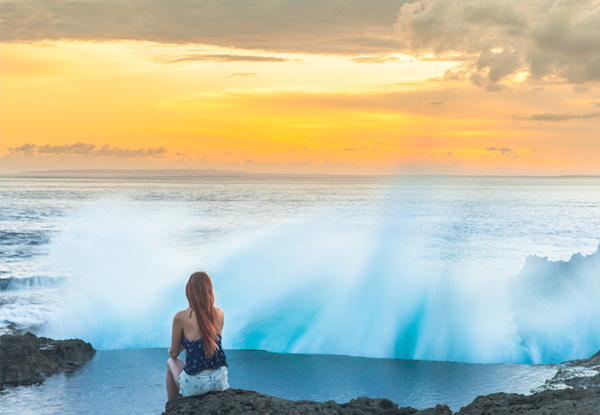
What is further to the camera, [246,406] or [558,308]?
[558,308]

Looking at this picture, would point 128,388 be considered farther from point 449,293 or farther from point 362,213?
point 362,213

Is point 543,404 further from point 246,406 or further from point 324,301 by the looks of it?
point 324,301

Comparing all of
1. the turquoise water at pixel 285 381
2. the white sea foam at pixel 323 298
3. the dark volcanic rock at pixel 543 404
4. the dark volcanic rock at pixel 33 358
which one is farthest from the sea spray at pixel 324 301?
the dark volcanic rock at pixel 543 404

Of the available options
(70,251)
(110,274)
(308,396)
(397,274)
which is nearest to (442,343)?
(397,274)

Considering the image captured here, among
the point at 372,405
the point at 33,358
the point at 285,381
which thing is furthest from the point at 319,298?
the point at 372,405

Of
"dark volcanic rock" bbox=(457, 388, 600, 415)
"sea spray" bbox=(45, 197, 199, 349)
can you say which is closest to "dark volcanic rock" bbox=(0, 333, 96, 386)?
"sea spray" bbox=(45, 197, 199, 349)

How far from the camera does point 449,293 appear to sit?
43.9ft

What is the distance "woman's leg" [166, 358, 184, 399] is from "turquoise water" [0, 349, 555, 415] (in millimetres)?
1721

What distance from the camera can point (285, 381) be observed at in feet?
30.2

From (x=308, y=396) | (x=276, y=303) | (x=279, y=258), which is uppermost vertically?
(x=279, y=258)

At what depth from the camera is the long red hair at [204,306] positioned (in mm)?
5547

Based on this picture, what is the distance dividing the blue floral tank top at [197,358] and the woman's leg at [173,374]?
15cm

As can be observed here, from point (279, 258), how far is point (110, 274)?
435 centimetres

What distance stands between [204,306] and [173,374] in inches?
33.5
